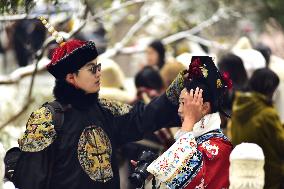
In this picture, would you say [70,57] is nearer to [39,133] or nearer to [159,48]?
[39,133]

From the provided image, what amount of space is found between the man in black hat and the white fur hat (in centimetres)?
76

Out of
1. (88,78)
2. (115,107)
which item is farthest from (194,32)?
(88,78)

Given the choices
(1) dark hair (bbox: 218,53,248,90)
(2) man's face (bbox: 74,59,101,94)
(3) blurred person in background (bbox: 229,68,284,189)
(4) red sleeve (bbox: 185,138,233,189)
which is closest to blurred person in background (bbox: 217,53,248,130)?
(1) dark hair (bbox: 218,53,248,90)

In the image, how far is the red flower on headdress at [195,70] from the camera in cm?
600

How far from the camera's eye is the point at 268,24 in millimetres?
15828

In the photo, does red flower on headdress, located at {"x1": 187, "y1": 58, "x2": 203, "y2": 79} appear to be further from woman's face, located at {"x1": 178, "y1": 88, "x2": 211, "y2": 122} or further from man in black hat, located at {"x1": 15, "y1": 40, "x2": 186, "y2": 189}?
man in black hat, located at {"x1": 15, "y1": 40, "x2": 186, "y2": 189}

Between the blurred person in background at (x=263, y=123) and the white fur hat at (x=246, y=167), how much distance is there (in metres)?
2.17

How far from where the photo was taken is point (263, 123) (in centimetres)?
810

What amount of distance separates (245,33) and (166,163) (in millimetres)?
10665

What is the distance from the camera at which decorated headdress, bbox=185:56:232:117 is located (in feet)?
19.6

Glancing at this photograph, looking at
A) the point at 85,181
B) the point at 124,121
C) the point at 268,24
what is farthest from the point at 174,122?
the point at 268,24

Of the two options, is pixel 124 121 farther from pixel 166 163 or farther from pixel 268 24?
pixel 268 24

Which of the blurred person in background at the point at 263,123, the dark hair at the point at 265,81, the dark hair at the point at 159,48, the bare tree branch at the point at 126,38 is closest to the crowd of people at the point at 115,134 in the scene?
the blurred person in background at the point at 263,123

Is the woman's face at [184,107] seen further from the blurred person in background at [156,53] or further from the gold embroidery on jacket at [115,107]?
the blurred person in background at [156,53]
